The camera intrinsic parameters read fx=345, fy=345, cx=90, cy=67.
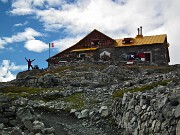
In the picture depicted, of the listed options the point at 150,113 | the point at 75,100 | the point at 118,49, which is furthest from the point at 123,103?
the point at 118,49

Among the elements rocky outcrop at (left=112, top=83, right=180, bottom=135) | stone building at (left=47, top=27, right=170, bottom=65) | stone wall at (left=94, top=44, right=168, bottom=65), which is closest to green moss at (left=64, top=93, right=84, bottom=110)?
rocky outcrop at (left=112, top=83, right=180, bottom=135)

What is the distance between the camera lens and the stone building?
80562mm

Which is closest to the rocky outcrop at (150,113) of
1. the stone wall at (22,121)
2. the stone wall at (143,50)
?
the stone wall at (22,121)

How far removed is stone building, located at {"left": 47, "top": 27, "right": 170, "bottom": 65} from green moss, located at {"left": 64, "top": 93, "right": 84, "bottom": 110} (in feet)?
128

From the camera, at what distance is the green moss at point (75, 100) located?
1294 inches

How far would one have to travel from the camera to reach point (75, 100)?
117 ft

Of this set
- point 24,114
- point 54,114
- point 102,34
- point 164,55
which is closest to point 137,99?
point 24,114

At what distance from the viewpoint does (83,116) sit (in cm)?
2903

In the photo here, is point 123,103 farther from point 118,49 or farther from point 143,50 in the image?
point 118,49

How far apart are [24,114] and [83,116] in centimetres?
699

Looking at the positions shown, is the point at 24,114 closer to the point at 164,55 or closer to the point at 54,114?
the point at 54,114

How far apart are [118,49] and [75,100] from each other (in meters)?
49.8

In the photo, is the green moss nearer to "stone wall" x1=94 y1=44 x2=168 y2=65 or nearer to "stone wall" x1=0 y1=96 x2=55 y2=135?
"stone wall" x1=0 y1=96 x2=55 y2=135

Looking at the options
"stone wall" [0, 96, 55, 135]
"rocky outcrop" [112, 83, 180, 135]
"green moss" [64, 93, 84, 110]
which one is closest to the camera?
"rocky outcrop" [112, 83, 180, 135]
